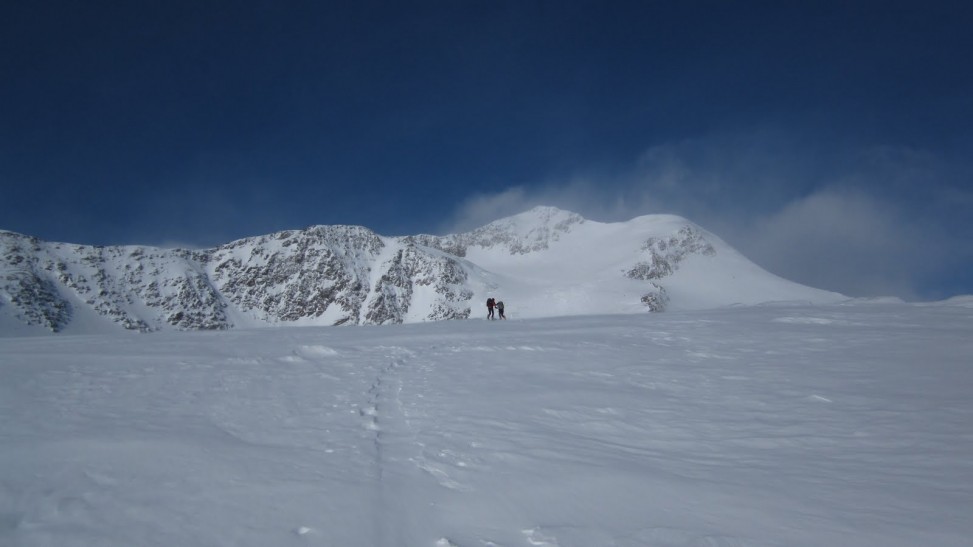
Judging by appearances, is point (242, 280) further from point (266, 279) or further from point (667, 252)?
point (667, 252)

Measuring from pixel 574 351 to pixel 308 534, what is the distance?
931 cm

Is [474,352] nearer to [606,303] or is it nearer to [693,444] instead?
[693,444]

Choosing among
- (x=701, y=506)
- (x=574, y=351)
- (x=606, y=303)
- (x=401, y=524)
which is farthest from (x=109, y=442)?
(x=606, y=303)

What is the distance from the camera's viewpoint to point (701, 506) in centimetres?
373

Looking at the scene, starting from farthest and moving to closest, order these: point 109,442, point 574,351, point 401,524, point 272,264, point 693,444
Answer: point 272,264 → point 574,351 → point 693,444 → point 109,442 → point 401,524

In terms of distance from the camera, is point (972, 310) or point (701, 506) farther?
point (972, 310)

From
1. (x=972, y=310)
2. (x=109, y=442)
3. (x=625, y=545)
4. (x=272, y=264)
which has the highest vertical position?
(x=272, y=264)

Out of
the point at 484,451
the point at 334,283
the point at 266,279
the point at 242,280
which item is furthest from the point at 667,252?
the point at 484,451

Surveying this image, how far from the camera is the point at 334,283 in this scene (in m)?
183

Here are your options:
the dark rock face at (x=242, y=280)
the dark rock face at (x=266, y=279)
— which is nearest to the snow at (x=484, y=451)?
the dark rock face at (x=266, y=279)

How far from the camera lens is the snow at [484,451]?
324cm

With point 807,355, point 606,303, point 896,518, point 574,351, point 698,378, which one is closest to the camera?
point 896,518

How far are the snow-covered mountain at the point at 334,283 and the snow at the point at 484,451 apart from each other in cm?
13333

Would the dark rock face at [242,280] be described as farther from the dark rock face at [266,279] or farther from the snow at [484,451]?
the snow at [484,451]
